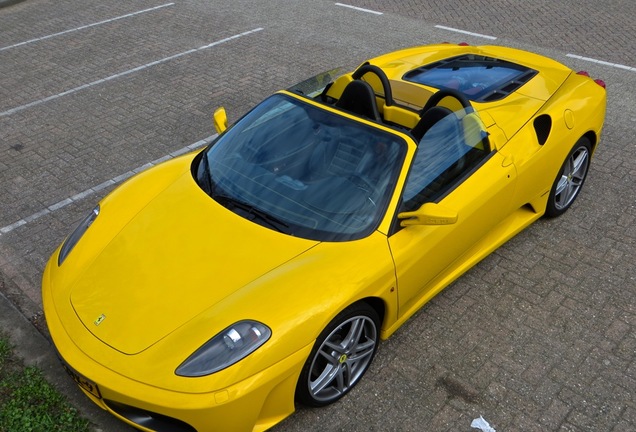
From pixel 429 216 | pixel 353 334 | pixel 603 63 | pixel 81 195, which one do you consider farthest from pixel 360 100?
pixel 603 63

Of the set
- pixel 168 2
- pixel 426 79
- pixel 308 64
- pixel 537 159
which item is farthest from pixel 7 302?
pixel 168 2

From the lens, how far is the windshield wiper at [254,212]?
11.3ft

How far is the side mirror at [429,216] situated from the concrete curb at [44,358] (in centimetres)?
197

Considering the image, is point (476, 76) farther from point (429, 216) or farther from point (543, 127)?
point (429, 216)

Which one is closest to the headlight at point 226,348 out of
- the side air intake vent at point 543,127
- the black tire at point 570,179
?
the side air intake vent at point 543,127

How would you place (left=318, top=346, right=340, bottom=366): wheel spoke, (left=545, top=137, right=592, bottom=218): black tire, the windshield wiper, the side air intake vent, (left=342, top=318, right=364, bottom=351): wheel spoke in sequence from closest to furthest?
(left=318, top=346, right=340, bottom=366): wheel spoke → (left=342, top=318, right=364, bottom=351): wheel spoke → the windshield wiper → the side air intake vent → (left=545, top=137, right=592, bottom=218): black tire

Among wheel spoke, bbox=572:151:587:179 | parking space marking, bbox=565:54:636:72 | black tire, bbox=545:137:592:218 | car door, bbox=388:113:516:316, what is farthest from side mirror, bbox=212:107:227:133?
parking space marking, bbox=565:54:636:72

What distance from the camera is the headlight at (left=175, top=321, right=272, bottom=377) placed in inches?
111

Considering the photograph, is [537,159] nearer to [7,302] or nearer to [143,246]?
[143,246]

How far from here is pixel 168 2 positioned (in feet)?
37.2

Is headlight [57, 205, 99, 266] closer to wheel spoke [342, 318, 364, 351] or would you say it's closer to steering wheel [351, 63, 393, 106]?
wheel spoke [342, 318, 364, 351]

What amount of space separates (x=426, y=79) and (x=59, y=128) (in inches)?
170

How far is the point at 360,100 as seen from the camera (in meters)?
4.00

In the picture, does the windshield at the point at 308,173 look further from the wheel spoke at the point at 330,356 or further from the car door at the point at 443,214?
the wheel spoke at the point at 330,356
